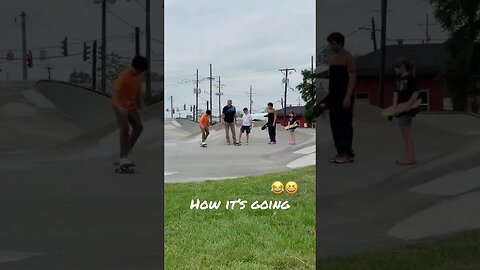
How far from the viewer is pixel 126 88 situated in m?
2.46

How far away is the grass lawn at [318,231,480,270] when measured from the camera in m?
2.54

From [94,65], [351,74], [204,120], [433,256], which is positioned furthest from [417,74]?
[204,120]

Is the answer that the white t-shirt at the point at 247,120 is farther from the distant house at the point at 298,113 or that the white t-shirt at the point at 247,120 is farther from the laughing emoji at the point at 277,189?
the laughing emoji at the point at 277,189

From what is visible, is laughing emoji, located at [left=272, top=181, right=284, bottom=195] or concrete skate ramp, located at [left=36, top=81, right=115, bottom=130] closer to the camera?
concrete skate ramp, located at [left=36, top=81, right=115, bottom=130]

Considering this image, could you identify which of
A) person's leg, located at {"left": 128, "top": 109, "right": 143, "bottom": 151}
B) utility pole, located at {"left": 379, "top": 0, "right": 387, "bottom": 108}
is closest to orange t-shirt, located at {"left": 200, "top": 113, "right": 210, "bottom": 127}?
person's leg, located at {"left": 128, "top": 109, "right": 143, "bottom": 151}

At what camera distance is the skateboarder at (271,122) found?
348 centimetres

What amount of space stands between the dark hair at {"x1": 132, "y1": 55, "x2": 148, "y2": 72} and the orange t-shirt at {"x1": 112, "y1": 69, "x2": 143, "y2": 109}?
37mm

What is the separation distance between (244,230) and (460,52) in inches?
81.5

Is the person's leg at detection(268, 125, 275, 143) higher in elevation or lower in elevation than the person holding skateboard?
lower

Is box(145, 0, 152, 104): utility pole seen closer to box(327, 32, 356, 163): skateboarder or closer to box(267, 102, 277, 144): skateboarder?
box(327, 32, 356, 163): skateboarder

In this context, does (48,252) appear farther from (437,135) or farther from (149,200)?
(437,135)

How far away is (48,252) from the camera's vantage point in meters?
2.63

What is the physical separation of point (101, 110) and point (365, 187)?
145 centimetres

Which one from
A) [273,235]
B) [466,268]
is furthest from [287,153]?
[466,268]
